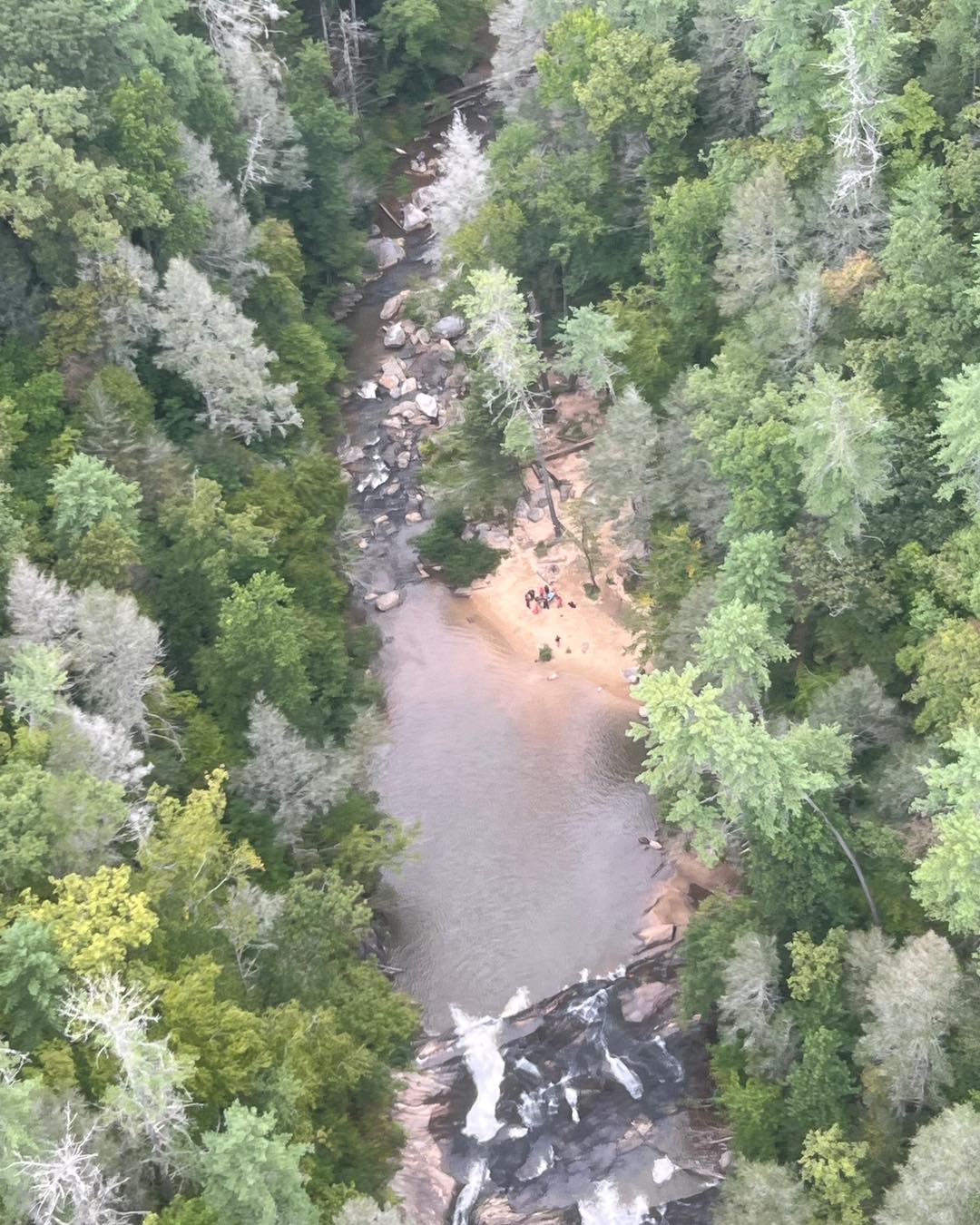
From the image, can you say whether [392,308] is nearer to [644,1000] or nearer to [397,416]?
[397,416]

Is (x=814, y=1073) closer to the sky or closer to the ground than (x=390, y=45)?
closer to the ground

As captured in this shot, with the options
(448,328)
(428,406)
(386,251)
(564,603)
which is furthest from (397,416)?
(564,603)

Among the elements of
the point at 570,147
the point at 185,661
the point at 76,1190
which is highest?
the point at 570,147

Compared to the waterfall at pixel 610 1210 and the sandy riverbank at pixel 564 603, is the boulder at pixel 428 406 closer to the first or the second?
the sandy riverbank at pixel 564 603

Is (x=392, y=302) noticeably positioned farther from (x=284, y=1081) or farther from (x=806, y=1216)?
(x=806, y=1216)

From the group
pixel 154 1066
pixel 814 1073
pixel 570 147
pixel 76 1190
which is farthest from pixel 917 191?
pixel 76 1190
